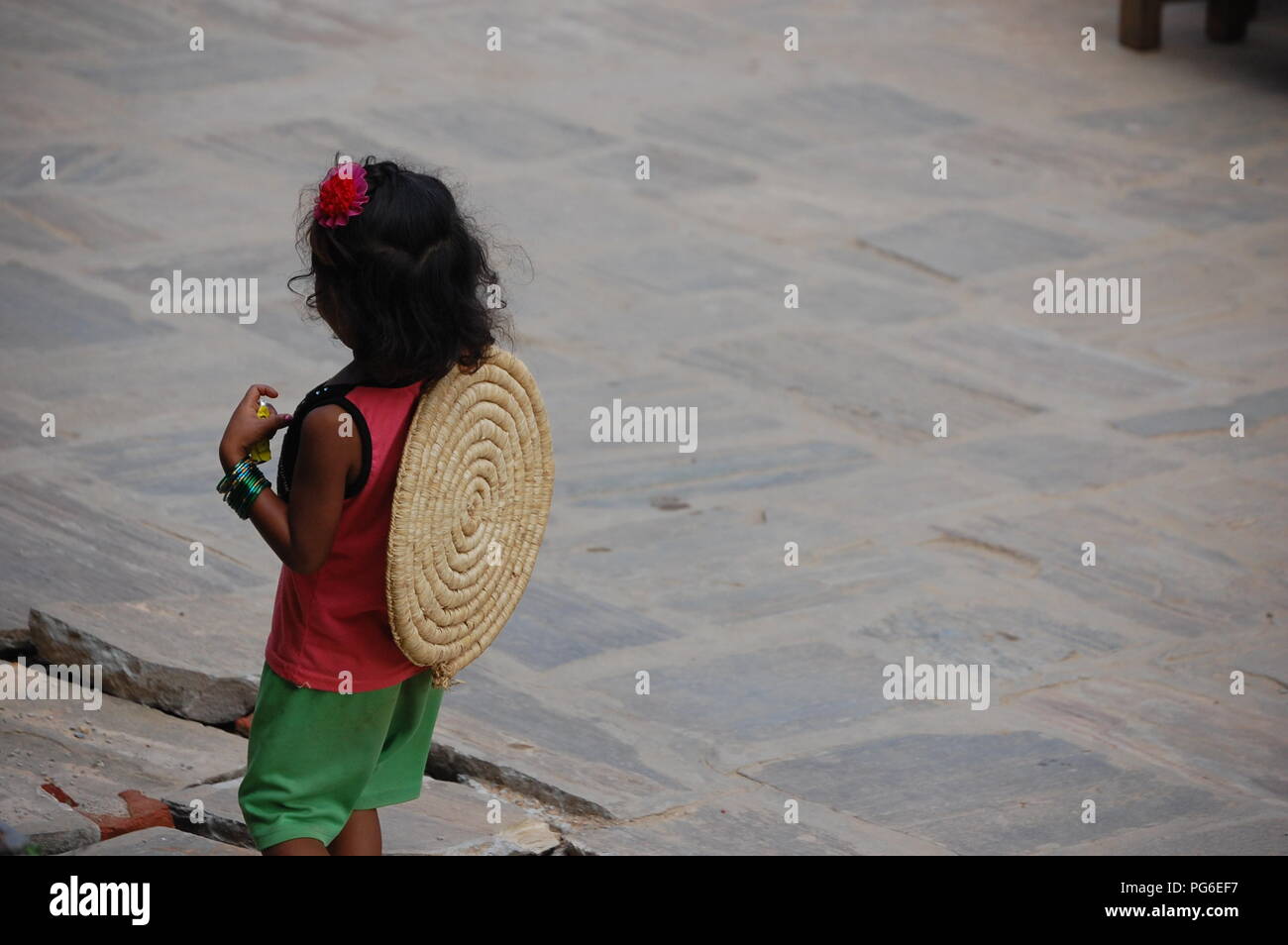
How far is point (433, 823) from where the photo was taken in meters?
3.66

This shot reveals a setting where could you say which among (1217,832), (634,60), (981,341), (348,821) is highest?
(634,60)

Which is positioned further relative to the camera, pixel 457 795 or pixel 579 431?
pixel 579 431

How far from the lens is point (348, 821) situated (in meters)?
3.09

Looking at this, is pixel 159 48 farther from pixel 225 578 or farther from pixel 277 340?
pixel 225 578

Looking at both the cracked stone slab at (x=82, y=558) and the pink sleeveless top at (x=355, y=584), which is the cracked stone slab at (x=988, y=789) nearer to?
the pink sleeveless top at (x=355, y=584)

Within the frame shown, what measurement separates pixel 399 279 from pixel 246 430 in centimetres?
36

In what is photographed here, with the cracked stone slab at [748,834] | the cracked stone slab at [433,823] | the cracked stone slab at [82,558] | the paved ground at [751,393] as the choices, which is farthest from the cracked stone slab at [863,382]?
the cracked stone slab at [433,823]

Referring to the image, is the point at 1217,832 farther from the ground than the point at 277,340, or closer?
closer

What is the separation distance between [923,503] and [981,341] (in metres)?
1.46

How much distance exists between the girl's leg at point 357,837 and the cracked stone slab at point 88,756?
59 cm

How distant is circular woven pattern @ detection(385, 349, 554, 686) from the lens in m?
2.83

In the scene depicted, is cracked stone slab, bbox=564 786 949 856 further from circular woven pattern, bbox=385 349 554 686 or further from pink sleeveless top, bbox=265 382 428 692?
pink sleeveless top, bbox=265 382 428 692

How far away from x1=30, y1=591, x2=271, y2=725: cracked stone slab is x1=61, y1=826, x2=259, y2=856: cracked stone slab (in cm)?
60
